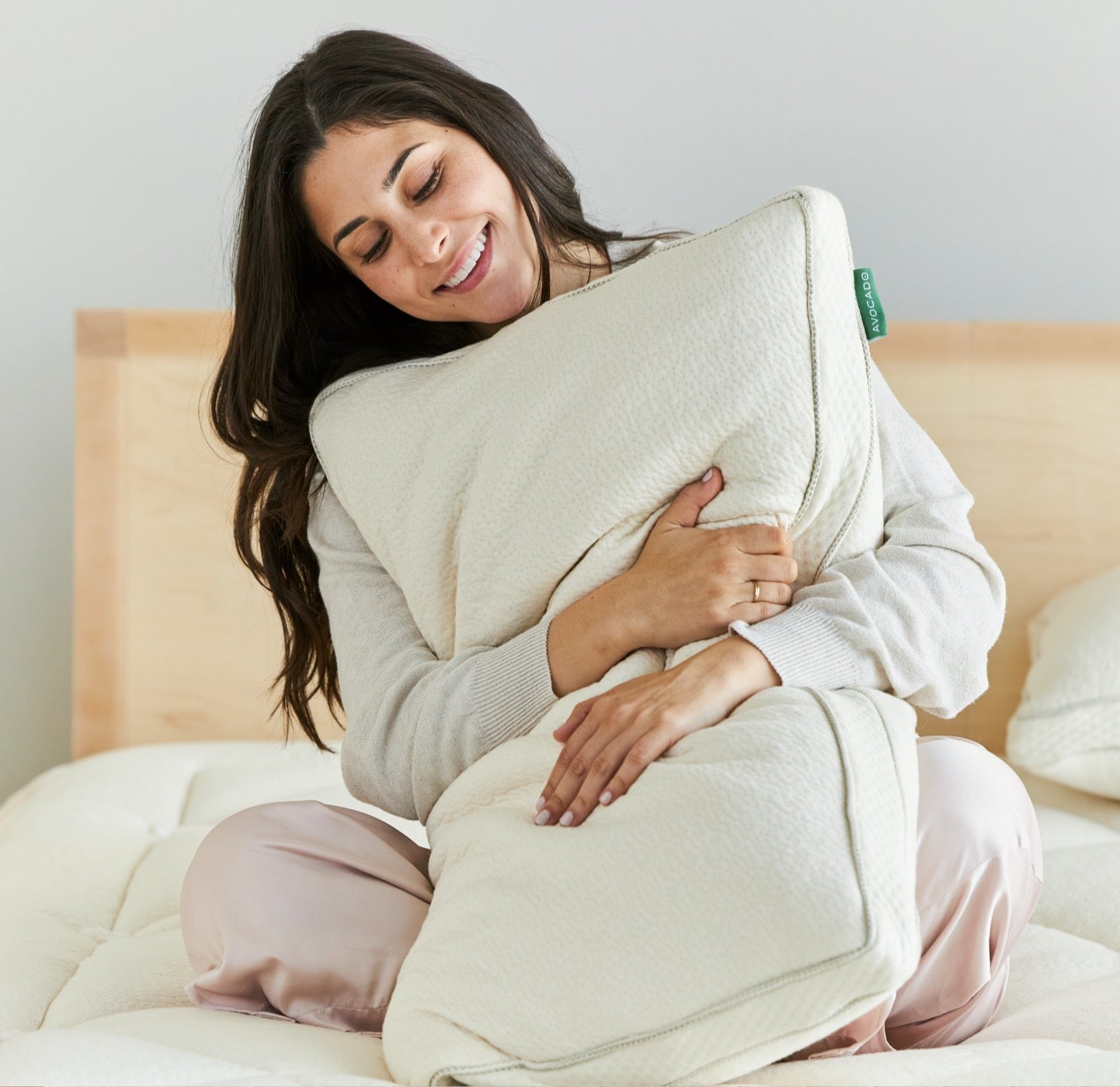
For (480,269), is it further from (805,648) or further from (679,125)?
(679,125)

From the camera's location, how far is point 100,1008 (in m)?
0.97

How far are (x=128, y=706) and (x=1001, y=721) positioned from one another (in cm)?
135

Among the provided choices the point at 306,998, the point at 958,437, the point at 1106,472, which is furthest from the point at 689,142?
the point at 306,998

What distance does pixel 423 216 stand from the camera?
1.10m

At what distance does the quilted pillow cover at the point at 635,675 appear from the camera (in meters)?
0.64

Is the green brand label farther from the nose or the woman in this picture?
the nose

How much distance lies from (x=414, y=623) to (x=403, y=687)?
0.27 ft

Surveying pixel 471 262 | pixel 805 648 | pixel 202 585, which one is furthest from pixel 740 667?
pixel 202 585

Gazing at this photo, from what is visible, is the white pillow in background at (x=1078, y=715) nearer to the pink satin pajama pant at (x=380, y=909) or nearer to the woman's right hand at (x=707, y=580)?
the pink satin pajama pant at (x=380, y=909)

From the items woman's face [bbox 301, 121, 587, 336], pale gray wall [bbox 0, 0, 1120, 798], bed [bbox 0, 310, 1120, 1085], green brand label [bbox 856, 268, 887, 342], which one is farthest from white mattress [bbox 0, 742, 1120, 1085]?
pale gray wall [bbox 0, 0, 1120, 798]

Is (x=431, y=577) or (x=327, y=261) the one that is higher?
(x=327, y=261)

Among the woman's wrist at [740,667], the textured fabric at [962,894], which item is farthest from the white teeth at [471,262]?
the textured fabric at [962,894]

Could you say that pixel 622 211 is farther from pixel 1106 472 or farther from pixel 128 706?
pixel 128 706

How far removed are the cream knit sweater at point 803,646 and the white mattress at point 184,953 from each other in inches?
9.1
